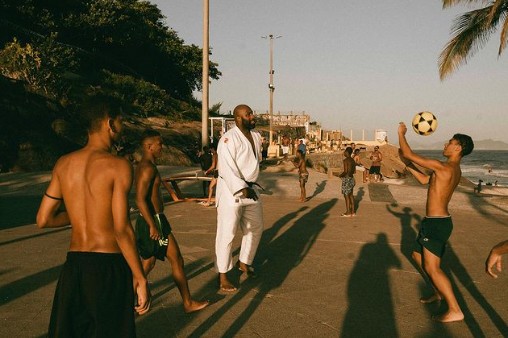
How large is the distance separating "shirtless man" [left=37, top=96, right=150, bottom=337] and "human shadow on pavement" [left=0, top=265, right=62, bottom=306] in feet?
9.66

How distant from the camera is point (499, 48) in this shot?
43.6 feet

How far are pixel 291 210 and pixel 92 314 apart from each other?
32.9 feet

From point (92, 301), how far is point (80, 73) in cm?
3437

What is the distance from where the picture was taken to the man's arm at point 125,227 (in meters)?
2.50

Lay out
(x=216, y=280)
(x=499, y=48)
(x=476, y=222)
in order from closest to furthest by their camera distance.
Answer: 1. (x=216, y=280)
2. (x=476, y=222)
3. (x=499, y=48)

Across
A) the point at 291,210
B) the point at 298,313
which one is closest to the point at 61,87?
the point at 291,210

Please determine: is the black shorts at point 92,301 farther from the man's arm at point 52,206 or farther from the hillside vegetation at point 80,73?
the hillside vegetation at point 80,73

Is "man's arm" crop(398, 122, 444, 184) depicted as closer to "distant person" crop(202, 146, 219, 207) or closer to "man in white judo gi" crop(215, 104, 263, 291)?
"man in white judo gi" crop(215, 104, 263, 291)

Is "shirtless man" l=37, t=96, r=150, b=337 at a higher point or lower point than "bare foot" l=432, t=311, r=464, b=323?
higher

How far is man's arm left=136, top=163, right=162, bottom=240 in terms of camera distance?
4.30 m

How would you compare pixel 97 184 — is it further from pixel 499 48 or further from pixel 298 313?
pixel 499 48

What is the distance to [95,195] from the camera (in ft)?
8.22

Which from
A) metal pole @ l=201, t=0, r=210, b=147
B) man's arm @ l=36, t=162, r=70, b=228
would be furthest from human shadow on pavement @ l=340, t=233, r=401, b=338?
metal pole @ l=201, t=0, r=210, b=147

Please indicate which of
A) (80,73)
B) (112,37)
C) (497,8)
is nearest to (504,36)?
(497,8)
